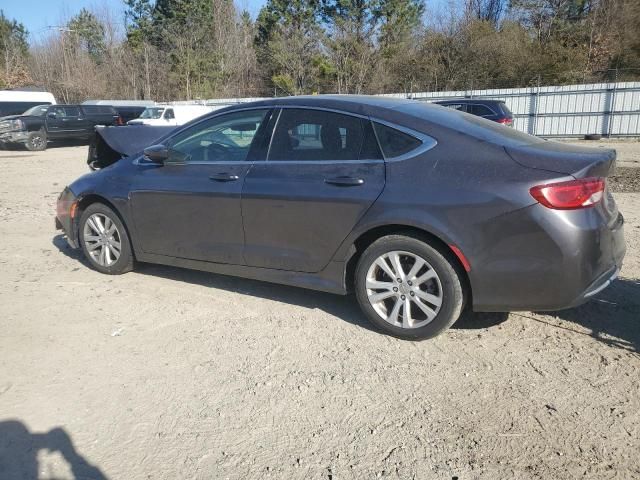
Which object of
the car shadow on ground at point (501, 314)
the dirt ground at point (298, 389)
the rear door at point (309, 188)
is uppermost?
the rear door at point (309, 188)

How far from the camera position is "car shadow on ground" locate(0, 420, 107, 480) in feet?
8.26

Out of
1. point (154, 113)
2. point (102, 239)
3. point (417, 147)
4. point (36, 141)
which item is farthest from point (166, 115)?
point (417, 147)


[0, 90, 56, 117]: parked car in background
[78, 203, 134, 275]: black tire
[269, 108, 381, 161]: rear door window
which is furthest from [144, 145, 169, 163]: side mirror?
[0, 90, 56, 117]: parked car in background

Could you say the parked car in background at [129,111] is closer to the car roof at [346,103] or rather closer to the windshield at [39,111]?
the windshield at [39,111]

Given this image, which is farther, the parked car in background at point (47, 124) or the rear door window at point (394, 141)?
the parked car in background at point (47, 124)

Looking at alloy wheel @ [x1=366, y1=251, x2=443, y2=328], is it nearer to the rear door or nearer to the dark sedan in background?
the dark sedan in background

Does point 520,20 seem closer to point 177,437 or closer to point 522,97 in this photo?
point 522,97

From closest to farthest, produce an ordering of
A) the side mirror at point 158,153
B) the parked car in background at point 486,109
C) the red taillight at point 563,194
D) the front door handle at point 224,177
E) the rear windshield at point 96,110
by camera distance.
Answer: the red taillight at point 563,194 → the front door handle at point 224,177 → the side mirror at point 158,153 → the parked car in background at point 486,109 → the rear windshield at point 96,110

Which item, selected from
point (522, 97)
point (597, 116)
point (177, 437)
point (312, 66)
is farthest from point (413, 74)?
point (177, 437)

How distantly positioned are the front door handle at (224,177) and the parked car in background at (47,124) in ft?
66.2

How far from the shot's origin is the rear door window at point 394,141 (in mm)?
3697

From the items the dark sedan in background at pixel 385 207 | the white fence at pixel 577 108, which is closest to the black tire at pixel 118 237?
the dark sedan in background at pixel 385 207

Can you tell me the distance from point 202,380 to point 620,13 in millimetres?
36805

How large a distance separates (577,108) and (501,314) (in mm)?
22300
